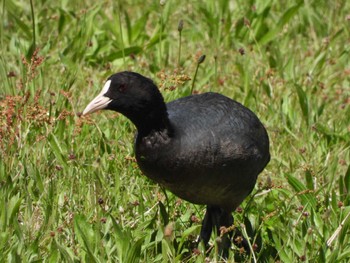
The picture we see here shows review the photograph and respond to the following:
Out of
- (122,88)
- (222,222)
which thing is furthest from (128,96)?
(222,222)

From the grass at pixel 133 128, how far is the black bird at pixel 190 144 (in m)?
0.19

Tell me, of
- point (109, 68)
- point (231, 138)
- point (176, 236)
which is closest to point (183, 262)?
point (176, 236)

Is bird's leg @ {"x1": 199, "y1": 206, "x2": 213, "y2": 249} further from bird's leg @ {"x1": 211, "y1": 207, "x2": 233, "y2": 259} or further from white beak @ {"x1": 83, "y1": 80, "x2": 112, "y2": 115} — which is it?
white beak @ {"x1": 83, "y1": 80, "x2": 112, "y2": 115}

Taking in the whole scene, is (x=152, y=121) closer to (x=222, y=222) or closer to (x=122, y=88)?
(x=122, y=88)

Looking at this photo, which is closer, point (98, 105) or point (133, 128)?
point (98, 105)

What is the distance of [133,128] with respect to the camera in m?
6.40

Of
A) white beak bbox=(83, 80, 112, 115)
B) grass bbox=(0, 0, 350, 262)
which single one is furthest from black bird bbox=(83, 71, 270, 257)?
grass bbox=(0, 0, 350, 262)

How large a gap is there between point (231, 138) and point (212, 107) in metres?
0.27

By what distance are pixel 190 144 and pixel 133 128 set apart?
131cm

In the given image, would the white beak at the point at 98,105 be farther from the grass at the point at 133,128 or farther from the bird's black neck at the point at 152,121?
the grass at the point at 133,128

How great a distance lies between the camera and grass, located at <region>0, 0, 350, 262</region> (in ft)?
17.0

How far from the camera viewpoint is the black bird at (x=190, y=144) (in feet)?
16.5

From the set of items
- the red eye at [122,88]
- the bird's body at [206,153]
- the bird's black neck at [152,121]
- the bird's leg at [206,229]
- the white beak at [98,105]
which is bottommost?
the bird's leg at [206,229]

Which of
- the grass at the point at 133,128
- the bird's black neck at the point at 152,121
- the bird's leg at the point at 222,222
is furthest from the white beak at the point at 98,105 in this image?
the bird's leg at the point at 222,222
